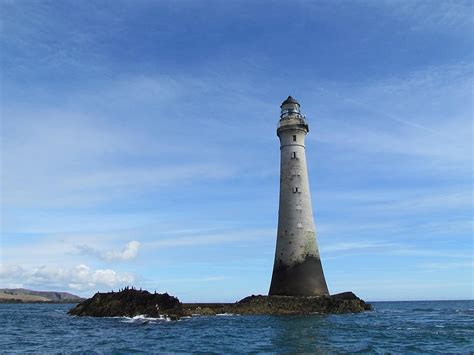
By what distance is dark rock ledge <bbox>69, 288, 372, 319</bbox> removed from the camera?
1489 inches

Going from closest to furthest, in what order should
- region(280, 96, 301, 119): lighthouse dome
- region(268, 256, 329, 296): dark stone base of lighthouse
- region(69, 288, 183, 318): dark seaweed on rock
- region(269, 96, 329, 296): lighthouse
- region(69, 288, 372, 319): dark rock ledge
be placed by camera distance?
region(69, 288, 372, 319): dark rock ledge
region(69, 288, 183, 318): dark seaweed on rock
region(268, 256, 329, 296): dark stone base of lighthouse
region(269, 96, 329, 296): lighthouse
region(280, 96, 301, 119): lighthouse dome

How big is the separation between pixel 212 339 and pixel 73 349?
644cm

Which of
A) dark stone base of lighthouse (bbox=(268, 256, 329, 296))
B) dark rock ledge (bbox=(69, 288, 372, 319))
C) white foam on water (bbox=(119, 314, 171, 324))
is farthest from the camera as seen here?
dark stone base of lighthouse (bbox=(268, 256, 329, 296))

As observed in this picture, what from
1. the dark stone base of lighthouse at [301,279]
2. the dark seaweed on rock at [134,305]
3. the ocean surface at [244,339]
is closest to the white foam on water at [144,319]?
the dark seaweed on rock at [134,305]

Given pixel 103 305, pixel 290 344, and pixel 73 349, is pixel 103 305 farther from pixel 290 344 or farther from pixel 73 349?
pixel 290 344

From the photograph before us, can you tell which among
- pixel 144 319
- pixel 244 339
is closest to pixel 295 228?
pixel 144 319

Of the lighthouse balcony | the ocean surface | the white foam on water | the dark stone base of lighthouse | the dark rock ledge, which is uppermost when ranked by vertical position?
the lighthouse balcony

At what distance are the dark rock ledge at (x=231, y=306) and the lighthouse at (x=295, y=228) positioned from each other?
1176mm

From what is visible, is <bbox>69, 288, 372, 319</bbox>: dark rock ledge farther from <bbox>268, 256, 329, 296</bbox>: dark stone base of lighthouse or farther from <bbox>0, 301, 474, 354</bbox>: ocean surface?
<bbox>0, 301, 474, 354</bbox>: ocean surface

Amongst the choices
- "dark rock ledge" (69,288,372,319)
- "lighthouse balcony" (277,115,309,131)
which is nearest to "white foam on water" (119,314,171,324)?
"dark rock ledge" (69,288,372,319)

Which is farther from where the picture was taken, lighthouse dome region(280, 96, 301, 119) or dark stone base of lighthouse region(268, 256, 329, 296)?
lighthouse dome region(280, 96, 301, 119)

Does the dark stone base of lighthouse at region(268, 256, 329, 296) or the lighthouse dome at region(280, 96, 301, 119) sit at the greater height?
the lighthouse dome at region(280, 96, 301, 119)

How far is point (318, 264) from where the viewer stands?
40.2 meters

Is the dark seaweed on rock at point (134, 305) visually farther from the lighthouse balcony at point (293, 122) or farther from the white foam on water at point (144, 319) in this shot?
the lighthouse balcony at point (293, 122)
